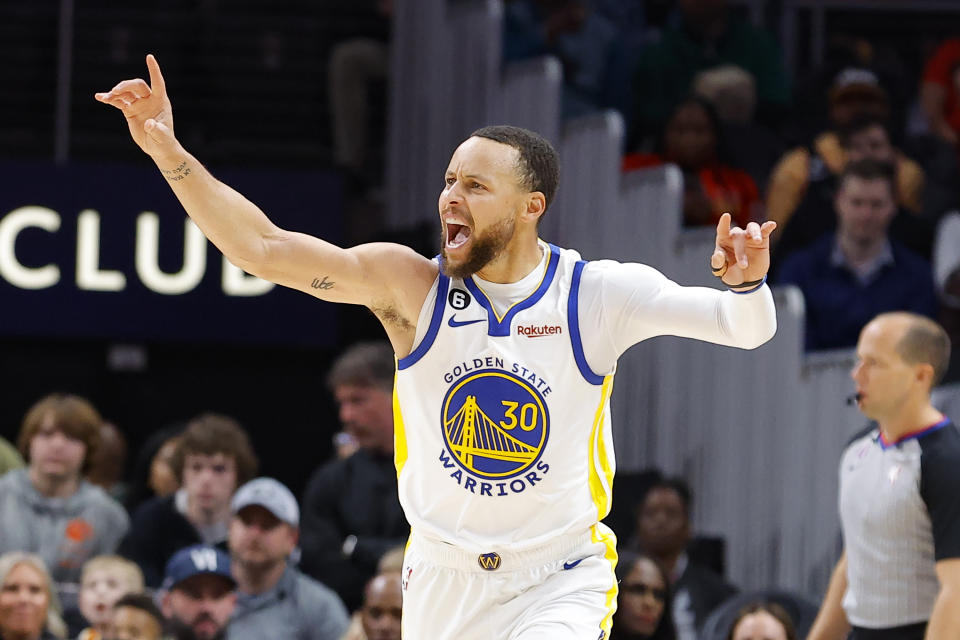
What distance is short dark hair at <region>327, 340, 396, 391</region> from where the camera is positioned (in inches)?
325

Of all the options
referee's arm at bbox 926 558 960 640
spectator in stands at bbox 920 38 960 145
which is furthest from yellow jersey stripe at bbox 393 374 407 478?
spectator in stands at bbox 920 38 960 145

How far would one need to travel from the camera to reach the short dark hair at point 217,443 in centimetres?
858

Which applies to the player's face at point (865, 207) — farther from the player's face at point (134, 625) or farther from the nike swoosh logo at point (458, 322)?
Result: the nike swoosh logo at point (458, 322)

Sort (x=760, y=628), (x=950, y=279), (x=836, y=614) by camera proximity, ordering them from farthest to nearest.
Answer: (x=950, y=279)
(x=760, y=628)
(x=836, y=614)

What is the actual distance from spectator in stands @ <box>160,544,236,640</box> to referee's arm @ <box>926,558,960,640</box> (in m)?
3.32

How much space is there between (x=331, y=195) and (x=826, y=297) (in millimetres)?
3137

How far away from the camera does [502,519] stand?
15.8ft

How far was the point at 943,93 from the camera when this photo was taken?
38.9 feet

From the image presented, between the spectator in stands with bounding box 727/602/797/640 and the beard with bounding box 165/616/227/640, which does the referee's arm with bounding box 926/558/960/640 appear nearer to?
the spectator in stands with bounding box 727/602/797/640

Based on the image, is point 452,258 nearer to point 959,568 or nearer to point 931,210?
point 959,568

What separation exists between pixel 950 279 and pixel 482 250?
200 inches

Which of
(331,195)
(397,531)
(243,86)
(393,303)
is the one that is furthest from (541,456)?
(243,86)

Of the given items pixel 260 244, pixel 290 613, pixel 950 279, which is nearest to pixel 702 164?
pixel 950 279

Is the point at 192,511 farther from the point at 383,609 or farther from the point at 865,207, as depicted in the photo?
the point at 865,207
